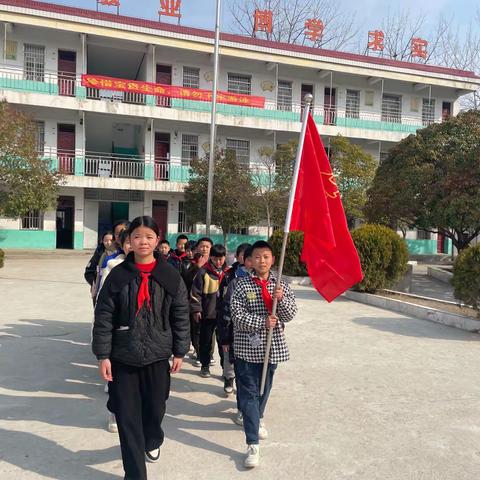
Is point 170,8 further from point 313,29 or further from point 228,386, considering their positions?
point 228,386

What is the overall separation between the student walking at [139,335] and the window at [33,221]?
65.8ft

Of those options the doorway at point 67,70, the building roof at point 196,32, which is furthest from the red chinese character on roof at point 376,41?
the doorway at point 67,70

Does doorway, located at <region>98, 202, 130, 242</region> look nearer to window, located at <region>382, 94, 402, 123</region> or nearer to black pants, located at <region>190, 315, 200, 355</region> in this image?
window, located at <region>382, 94, 402, 123</region>

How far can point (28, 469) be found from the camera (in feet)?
9.61

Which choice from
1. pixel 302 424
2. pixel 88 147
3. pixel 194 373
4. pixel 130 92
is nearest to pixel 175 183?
pixel 130 92

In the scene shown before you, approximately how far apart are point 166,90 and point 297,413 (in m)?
19.6

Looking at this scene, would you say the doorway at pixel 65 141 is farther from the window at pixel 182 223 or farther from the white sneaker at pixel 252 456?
the white sneaker at pixel 252 456

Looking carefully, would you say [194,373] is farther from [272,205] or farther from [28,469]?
[272,205]

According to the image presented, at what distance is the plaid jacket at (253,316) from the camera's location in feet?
10.6

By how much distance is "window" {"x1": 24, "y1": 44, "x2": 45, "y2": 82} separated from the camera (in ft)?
70.5

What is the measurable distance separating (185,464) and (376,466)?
121 cm

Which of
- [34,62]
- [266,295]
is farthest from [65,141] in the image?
[266,295]

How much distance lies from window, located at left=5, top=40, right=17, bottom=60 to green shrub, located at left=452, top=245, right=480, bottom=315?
2090 cm

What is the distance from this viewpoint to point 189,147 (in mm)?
23906
